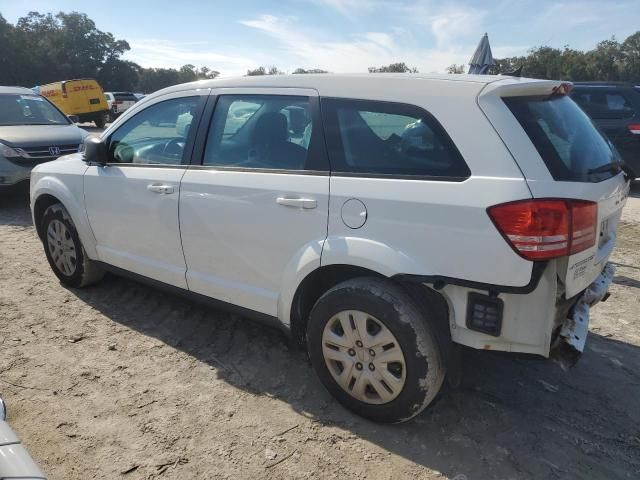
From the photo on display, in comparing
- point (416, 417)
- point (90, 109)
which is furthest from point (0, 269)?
point (90, 109)

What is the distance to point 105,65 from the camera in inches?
2931

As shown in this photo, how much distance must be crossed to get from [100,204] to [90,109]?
24240 millimetres

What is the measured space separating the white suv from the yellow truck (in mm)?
24272

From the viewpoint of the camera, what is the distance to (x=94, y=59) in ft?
243

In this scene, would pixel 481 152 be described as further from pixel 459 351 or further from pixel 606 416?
pixel 606 416

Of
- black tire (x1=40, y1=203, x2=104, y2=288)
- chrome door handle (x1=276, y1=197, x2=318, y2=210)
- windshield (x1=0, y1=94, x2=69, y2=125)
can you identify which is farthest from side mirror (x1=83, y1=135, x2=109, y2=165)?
windshield (x1=0, y1=94, x2=69, y2=125)

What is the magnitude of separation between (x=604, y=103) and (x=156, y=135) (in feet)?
28.6

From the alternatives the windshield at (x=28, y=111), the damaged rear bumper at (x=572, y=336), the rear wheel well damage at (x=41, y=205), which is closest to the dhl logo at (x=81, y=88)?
the windshield at (x=28, y=111)

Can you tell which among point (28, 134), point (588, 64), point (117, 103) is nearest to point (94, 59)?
point (117, 103)

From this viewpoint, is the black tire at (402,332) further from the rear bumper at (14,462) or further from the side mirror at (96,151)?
the side mirror at (96,151)

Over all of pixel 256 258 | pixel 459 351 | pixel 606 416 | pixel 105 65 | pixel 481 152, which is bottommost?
pixel 606 416

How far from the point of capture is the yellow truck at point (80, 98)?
24359 mm

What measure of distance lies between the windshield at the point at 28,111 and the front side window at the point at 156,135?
18.9ft

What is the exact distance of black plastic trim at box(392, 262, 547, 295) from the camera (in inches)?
84.4
